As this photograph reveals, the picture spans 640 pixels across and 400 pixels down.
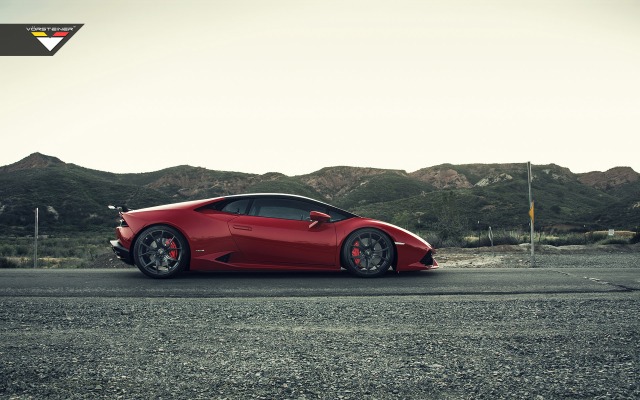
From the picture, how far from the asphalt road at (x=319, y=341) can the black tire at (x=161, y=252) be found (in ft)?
1.94

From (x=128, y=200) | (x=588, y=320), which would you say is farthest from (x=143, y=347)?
(x=128, y=200)

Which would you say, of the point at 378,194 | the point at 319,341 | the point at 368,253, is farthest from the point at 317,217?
the point at 378,194

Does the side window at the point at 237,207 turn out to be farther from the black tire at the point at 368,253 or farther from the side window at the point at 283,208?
the black tire at the point at 368,253

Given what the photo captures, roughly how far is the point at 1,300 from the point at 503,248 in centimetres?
1587

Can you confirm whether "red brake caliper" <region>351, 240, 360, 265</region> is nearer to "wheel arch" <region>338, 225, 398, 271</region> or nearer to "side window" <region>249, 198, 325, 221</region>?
"wheel arch" <region>338, 225, 398, 271</region>

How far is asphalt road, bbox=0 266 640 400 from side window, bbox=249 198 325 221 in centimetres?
127

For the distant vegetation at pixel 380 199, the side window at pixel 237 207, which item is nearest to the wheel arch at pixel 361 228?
the side window at pixel 237 207

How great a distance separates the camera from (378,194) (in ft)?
263

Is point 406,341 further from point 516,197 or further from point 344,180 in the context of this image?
point 344,180

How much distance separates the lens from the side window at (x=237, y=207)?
864cm

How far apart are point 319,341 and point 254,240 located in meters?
4.06

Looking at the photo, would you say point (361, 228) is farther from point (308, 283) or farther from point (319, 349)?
point (319, 349)

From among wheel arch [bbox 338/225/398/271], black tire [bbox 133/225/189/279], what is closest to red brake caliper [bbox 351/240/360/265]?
wheel arch [bbox 338/225/398/271]

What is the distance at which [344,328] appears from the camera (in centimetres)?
497
